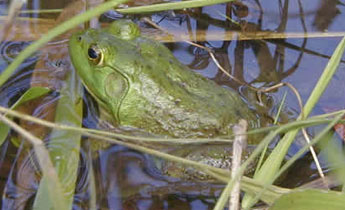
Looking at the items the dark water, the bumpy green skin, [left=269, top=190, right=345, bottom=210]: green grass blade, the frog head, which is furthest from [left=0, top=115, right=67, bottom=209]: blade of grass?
the frog head

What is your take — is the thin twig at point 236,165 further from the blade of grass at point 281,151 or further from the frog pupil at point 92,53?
the frog pupil at point 92,53

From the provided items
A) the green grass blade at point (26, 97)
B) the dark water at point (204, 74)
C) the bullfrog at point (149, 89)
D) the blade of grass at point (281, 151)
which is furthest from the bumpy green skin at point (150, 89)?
the blade of grass at point (281, 151)

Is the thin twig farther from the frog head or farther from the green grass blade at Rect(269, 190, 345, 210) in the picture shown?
the frog head

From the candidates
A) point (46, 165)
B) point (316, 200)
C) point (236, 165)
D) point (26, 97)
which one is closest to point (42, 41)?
point (46, 165)

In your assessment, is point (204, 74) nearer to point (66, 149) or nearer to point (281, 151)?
point (66, 149)

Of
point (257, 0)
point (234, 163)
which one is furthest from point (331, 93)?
point (234, 163)
